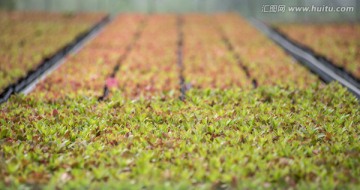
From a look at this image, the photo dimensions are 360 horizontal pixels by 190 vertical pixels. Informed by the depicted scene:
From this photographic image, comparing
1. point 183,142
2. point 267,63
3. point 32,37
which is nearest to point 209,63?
point 267,63

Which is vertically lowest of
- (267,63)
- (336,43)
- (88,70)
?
(336,43)

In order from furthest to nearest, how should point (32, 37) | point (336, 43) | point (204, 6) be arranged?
point (204, 6) → point (32, 37) → point (336, 43)

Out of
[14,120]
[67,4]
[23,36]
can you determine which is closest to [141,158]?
[14,120]

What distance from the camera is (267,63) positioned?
9305 mm

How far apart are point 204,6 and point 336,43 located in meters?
16.3

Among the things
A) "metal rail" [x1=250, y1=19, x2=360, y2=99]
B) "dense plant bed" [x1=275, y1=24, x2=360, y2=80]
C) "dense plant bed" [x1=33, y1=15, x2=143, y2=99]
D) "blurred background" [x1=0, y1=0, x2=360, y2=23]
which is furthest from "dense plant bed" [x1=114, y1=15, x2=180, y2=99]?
"blurred background" [x1=0, y1=0, x2=360, y2=23]

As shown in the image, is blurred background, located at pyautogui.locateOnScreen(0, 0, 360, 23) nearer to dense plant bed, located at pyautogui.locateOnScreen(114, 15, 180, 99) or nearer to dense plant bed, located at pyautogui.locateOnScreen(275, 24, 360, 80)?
dense plant bed, located at pyautogui.locateOnScreen(275, 24, 360, 80)

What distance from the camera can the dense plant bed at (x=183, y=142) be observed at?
379cm

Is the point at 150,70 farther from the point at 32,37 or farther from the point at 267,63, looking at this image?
the point at 32,37

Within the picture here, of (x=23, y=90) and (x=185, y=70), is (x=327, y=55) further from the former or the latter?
(x=23, y=90)

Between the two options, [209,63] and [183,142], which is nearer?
[183,142]

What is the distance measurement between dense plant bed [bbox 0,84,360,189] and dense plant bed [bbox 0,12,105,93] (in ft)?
8.02

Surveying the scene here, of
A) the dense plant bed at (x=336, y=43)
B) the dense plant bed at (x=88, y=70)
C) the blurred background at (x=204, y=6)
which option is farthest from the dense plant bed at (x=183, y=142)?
the blurred background at (x=204, y=6)

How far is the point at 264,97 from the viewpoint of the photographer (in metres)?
6.57
